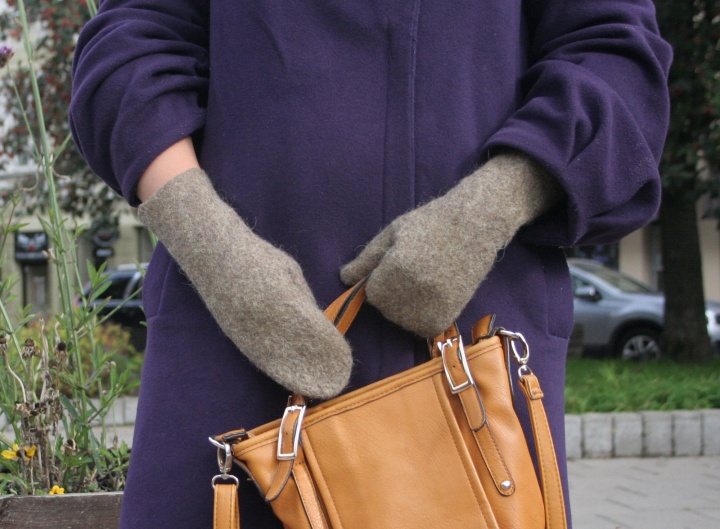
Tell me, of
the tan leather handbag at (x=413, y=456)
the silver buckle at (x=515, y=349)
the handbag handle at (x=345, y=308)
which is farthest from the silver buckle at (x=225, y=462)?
the silver buckle at (x=515, y=349)

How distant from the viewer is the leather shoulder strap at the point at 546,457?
3.32 ft

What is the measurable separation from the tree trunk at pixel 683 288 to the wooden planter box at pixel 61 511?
7.64 m

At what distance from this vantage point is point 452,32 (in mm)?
1146

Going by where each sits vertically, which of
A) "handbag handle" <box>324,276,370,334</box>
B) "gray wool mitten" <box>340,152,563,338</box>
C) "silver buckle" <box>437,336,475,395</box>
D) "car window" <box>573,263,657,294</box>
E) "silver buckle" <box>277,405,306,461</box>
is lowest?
"car window" <box>573,263,657,294</box>

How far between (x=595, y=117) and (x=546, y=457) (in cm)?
44

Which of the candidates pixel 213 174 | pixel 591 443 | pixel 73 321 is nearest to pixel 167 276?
pixel 213 174

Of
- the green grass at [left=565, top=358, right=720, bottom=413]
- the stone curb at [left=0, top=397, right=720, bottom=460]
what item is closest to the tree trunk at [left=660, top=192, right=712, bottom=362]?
the green grass at [left=565, top=358, right=720, bottom=413]

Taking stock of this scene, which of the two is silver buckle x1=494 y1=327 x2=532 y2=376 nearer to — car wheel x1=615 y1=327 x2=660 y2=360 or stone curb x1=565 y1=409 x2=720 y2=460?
stone curb x1=565 y1=409 x2=720 y2=460

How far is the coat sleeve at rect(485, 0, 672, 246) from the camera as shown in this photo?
1078 millimetres

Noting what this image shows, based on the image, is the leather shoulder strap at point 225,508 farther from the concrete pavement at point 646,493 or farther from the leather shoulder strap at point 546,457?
the concrete pavement at point 646,493

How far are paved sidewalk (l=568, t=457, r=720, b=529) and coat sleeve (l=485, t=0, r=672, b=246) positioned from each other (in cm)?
297

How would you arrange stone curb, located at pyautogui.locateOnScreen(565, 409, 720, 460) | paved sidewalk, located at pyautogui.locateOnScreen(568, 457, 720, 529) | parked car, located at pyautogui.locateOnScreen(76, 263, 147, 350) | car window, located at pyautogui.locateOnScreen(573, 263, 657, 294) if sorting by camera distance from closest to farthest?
paved sidewalk, located at pyautogui.locateOnScreen(568, 457, 720, 529)
stone curb, located at pyautogui.locateOnScreen(565, 409, 720, 460)
parked car, located at pyautogui.locateOnScreen(76, 263, 147, 350)
car window, located at pyautogui.locateOnScreen(573, 263, 657, 294)

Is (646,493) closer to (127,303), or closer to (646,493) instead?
(646,493)

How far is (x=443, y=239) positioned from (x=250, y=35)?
39 centimetres
